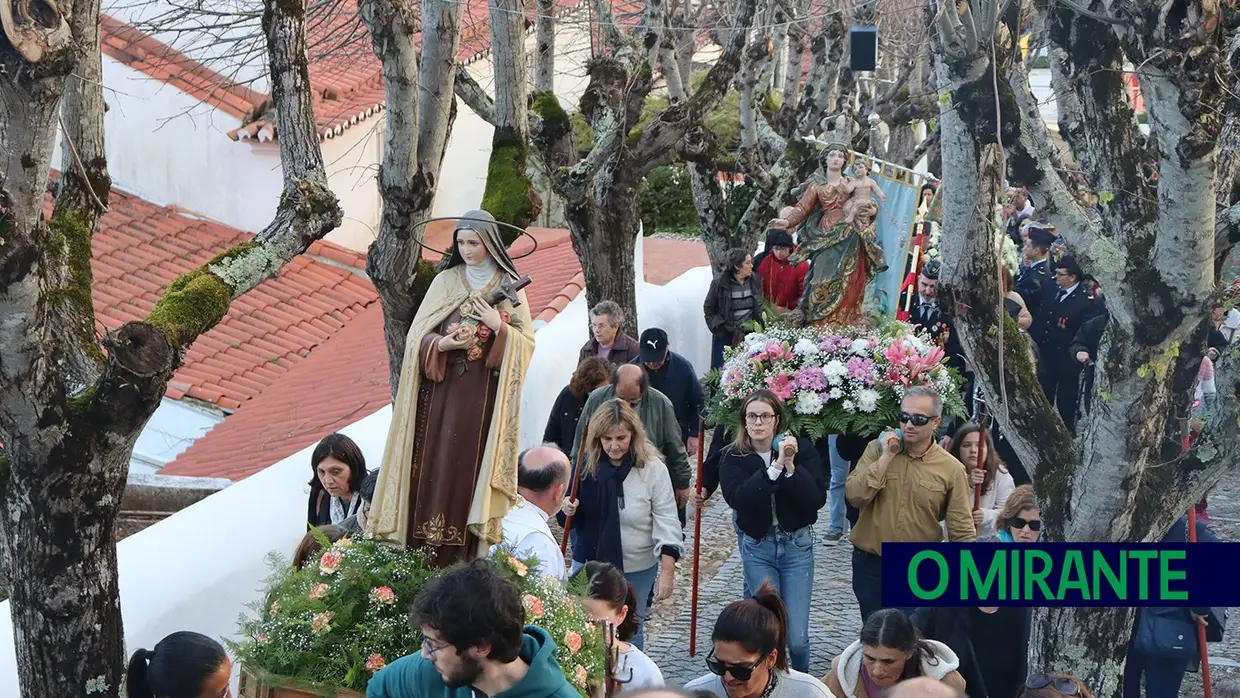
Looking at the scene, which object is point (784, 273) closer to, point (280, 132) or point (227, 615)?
point (280, 132)

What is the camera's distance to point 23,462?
20.4 ft

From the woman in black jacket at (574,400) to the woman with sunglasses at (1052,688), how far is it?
4095mm

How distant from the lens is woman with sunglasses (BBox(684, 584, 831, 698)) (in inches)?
207

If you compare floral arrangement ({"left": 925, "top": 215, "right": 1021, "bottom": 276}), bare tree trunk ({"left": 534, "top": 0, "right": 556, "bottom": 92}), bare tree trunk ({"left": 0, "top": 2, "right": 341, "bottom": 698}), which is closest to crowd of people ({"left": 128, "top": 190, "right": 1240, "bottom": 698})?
bare tree trunk ({"left": 0, "top": 2, "right": 341, "bottom": 698})

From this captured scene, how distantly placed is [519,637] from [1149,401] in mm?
3710

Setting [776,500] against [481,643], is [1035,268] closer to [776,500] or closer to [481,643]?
[776,500]

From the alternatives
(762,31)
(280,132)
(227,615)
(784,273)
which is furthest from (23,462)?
(762,31)

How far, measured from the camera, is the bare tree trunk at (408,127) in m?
8.18

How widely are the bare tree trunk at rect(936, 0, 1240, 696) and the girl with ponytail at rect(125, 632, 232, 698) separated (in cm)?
356

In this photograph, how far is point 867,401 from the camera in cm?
930

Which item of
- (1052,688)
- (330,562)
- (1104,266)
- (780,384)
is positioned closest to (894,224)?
(780,384)

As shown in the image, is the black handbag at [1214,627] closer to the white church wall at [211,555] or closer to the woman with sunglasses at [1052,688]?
the woman with sunglasses at [1052,688]

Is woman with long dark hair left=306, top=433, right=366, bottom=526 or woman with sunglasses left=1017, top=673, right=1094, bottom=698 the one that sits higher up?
woman with long dark hair left=306, top=433, right=366, bottom=526

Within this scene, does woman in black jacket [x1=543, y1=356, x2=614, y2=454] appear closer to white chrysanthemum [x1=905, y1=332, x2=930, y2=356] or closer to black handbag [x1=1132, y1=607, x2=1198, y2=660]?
white chrysanthemum [x1=905, y1=332, x2=930, y2=356]
